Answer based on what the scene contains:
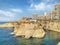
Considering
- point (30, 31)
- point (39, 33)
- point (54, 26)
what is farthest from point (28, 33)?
point (54, 26)

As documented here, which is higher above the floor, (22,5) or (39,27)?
(22,5)

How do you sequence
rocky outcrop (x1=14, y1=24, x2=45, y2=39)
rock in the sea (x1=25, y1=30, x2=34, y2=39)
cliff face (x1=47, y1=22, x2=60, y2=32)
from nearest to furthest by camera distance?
rock in the sea (x1=25, y1=30, x2=34, y2=39) → rocky outcrop (x1=14, y1=24, x2=45, y2=39) → cliff face (x1=47, y1=22, x2=60, y2=32)

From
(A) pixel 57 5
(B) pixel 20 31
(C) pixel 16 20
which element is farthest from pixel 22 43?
(A) pixel 57 5

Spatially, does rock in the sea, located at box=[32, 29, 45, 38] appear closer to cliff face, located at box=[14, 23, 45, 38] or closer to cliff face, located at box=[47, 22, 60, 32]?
cliff face, located at box=[14, 23, 45, 38]

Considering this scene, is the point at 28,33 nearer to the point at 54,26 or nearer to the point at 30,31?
the point at 30,31

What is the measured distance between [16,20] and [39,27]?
1.75 meters

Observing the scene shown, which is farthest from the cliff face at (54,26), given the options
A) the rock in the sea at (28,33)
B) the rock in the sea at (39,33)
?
the rock in the sea at (28,33)

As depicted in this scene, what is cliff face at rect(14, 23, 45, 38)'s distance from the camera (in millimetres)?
8023

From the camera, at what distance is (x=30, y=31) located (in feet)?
26.4

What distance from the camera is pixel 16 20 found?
282 inches

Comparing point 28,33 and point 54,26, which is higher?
point 54,26

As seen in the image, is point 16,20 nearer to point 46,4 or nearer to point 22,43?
point 22,43

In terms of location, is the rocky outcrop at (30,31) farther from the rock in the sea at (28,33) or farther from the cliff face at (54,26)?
the cliff face at (54,26)

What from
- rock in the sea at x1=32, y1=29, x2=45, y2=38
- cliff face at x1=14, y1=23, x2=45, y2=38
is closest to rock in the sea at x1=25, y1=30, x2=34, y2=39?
cliff face at x1=14, y1=23, x2=45, y2=38
